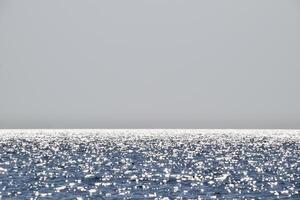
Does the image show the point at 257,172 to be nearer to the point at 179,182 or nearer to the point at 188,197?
the point at 179,182

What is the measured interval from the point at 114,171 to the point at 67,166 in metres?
11.9

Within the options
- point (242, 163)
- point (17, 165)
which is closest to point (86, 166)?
point (17, 165)

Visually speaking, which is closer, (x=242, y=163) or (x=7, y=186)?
(x=7, y=186)

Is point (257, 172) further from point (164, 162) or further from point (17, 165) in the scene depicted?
point (17, 165)

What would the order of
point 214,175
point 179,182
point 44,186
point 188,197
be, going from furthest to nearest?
Answer: 1. point 214,175
2. point 179,182
3. point 44,186
4. point 188,197

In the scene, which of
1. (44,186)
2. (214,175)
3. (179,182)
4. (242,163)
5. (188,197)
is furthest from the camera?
(242,163)

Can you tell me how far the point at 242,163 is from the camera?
108812 mm

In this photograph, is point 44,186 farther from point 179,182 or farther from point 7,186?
point 179,182

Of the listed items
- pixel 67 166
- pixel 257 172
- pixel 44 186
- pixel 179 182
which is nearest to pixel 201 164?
pixel 257 172

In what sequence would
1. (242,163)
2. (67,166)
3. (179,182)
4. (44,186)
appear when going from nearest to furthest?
(44,186) → (179,182) → (67,166) → (242,163)

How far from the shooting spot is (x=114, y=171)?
91250mm

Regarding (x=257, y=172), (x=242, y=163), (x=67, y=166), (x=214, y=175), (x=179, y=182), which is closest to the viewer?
(x=179, y=182)

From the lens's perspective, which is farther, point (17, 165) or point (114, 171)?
point (17, 165)

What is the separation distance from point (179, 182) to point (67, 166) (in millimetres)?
29585
